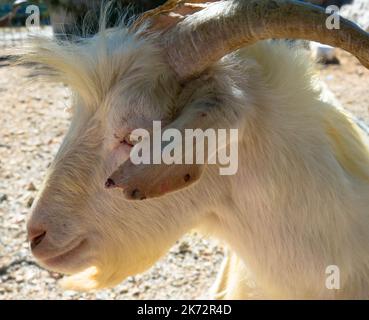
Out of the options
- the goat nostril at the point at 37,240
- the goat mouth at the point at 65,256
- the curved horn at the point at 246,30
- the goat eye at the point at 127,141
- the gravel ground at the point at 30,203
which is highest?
the curved horn at the point at 246,30

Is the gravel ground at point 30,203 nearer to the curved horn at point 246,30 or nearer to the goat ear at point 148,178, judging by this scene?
the curved horn at point 246,30

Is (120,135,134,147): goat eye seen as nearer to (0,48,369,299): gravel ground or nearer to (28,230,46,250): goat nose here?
(28,230,46,250): goat nose

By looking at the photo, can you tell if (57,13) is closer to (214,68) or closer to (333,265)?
(214,68)

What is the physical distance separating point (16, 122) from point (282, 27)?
677 centimetres

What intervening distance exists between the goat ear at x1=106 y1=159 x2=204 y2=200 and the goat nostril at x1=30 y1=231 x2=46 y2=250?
550 mm

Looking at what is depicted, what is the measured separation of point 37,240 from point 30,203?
3.20m

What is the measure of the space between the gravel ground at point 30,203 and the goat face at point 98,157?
0.37 meters

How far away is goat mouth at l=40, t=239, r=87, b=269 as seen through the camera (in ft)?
8.57

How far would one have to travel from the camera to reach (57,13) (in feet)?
20.3

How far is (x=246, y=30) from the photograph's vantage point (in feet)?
7.41

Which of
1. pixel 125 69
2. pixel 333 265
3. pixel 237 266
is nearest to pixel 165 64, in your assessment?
pixel 125 69

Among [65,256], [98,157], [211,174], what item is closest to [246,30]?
[211,174]

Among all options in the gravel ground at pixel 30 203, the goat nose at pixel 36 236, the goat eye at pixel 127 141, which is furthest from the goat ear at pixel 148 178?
the gravel ground at pixel 30 203

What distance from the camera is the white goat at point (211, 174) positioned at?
246 centimetres
